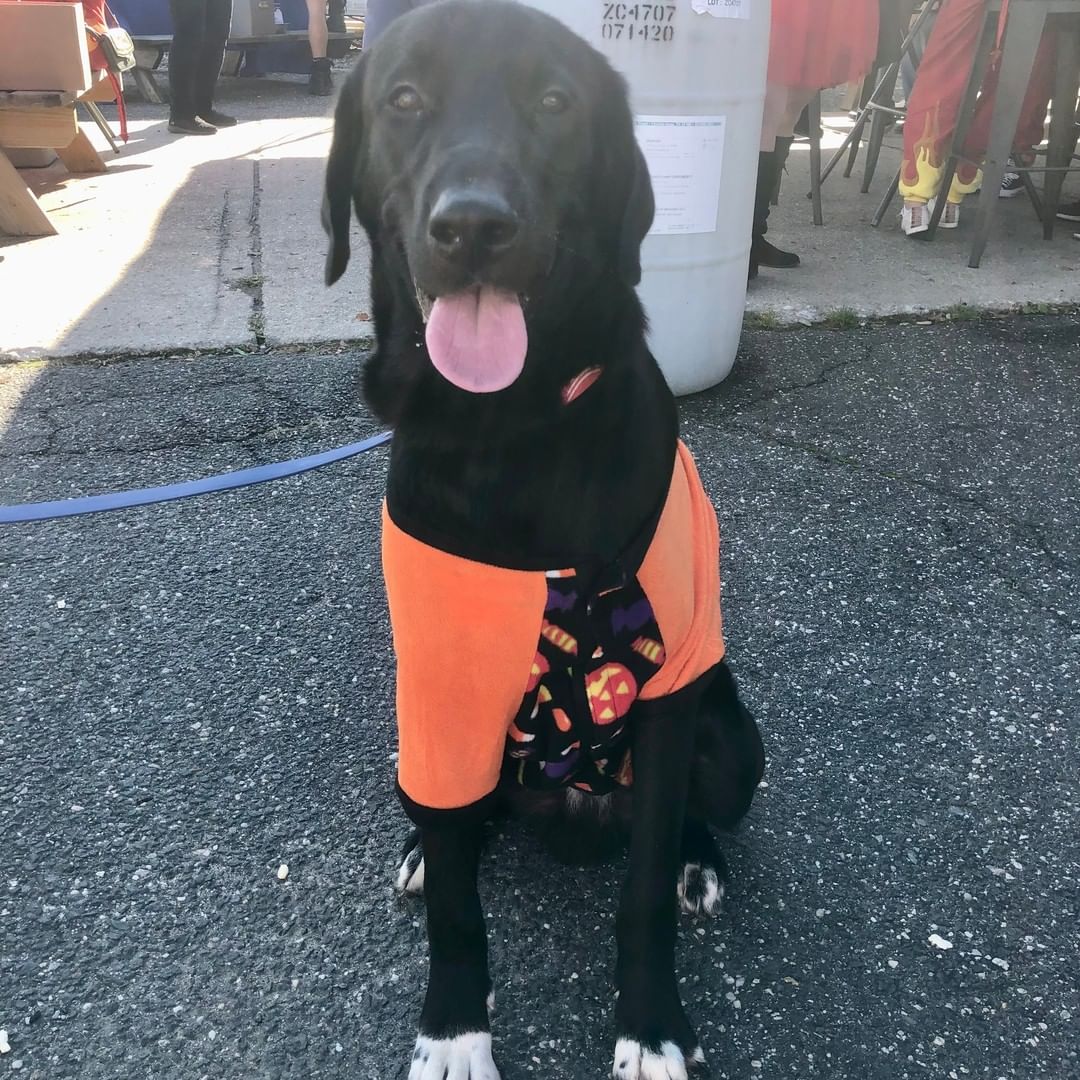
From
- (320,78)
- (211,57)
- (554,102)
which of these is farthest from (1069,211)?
(320,78)

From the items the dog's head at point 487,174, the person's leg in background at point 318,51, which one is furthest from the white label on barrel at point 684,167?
the person's leg in background at point 318,51

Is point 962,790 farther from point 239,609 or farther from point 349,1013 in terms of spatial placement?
point 239,609

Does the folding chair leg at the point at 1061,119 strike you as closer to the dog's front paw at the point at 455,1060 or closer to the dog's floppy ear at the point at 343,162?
the dog's floppy ear at the point at 343,162

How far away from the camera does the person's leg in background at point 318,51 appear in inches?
364

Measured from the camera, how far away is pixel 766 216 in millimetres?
4926

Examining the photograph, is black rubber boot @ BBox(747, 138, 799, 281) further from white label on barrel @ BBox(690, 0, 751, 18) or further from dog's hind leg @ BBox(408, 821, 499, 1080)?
dog's hind leg @ BBox(408, 821, 499, 1080)

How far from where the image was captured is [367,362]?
5.46 feet

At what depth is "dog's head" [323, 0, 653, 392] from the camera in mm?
1440

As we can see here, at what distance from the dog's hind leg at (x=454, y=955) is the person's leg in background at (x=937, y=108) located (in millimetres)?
5048

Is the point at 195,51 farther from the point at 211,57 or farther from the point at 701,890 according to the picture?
the point at 701,890

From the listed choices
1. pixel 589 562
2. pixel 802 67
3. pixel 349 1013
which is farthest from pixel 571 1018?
pixel 802 67

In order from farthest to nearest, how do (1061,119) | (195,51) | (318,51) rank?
(318,51)
(195,51)
(1061,119)

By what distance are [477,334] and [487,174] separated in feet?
0.74

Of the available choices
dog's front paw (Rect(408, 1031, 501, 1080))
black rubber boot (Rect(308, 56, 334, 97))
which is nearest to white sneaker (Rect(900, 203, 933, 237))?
dog's front paw (Rect(408, 1031, 501, 1080))
